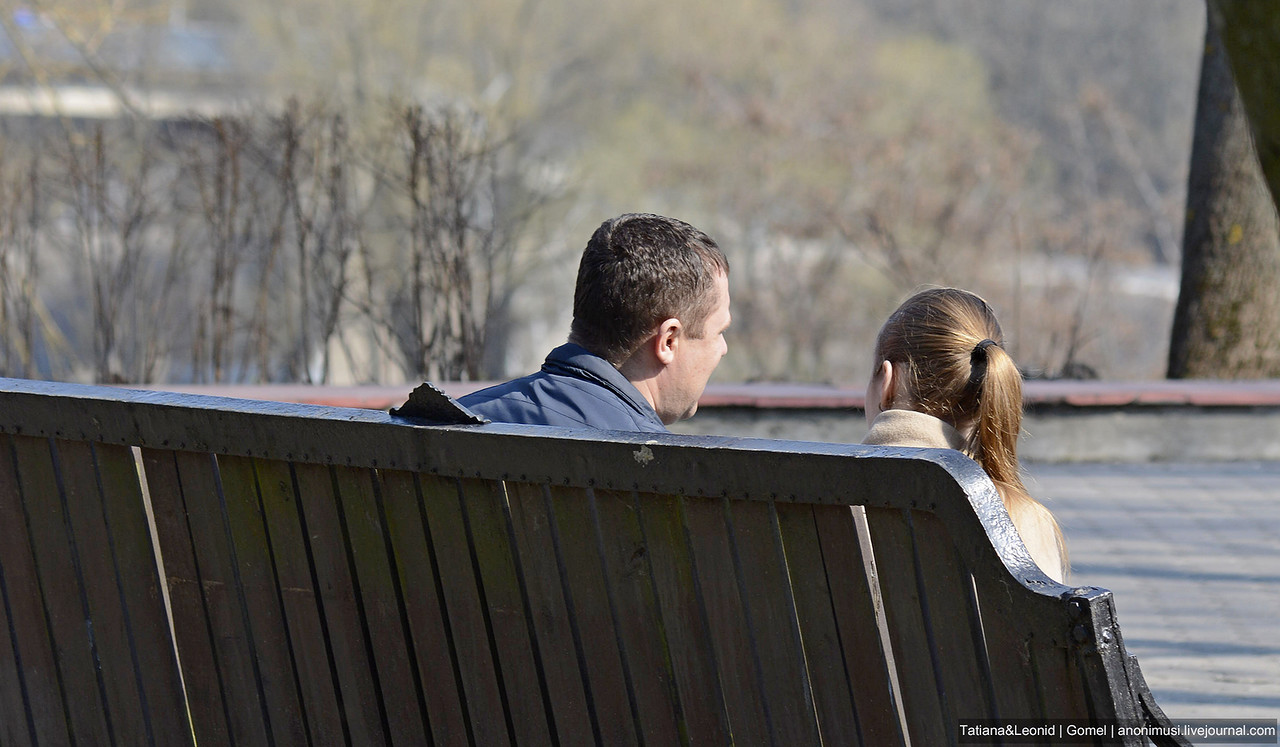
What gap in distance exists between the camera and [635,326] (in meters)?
2.46

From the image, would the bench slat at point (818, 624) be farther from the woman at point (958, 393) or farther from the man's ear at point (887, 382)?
the man's ear at point (887, 382)

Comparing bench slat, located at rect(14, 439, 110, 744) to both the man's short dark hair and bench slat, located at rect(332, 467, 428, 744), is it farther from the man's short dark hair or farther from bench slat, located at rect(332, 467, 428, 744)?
the man's short dark hair

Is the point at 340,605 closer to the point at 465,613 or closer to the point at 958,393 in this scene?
the point at 465,613

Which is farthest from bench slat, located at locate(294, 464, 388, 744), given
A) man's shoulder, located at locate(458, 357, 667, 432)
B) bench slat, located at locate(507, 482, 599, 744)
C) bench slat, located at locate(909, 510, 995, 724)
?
bench slat, located at locate(909, 510, 995, 724)

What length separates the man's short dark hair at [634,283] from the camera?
8.04 ft

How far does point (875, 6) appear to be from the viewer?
118ft

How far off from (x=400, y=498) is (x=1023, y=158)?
820 inches

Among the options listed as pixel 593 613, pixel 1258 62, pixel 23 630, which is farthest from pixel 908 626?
pixel 1258 62

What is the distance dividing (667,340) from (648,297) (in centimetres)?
11

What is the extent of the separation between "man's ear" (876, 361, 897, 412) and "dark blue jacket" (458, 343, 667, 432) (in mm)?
464

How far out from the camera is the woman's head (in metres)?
2.33

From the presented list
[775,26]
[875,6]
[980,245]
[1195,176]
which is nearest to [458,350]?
[1195,176]

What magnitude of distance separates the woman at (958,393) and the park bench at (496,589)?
2.17 ft

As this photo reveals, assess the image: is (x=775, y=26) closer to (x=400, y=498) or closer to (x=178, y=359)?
(x=178, y=359)
